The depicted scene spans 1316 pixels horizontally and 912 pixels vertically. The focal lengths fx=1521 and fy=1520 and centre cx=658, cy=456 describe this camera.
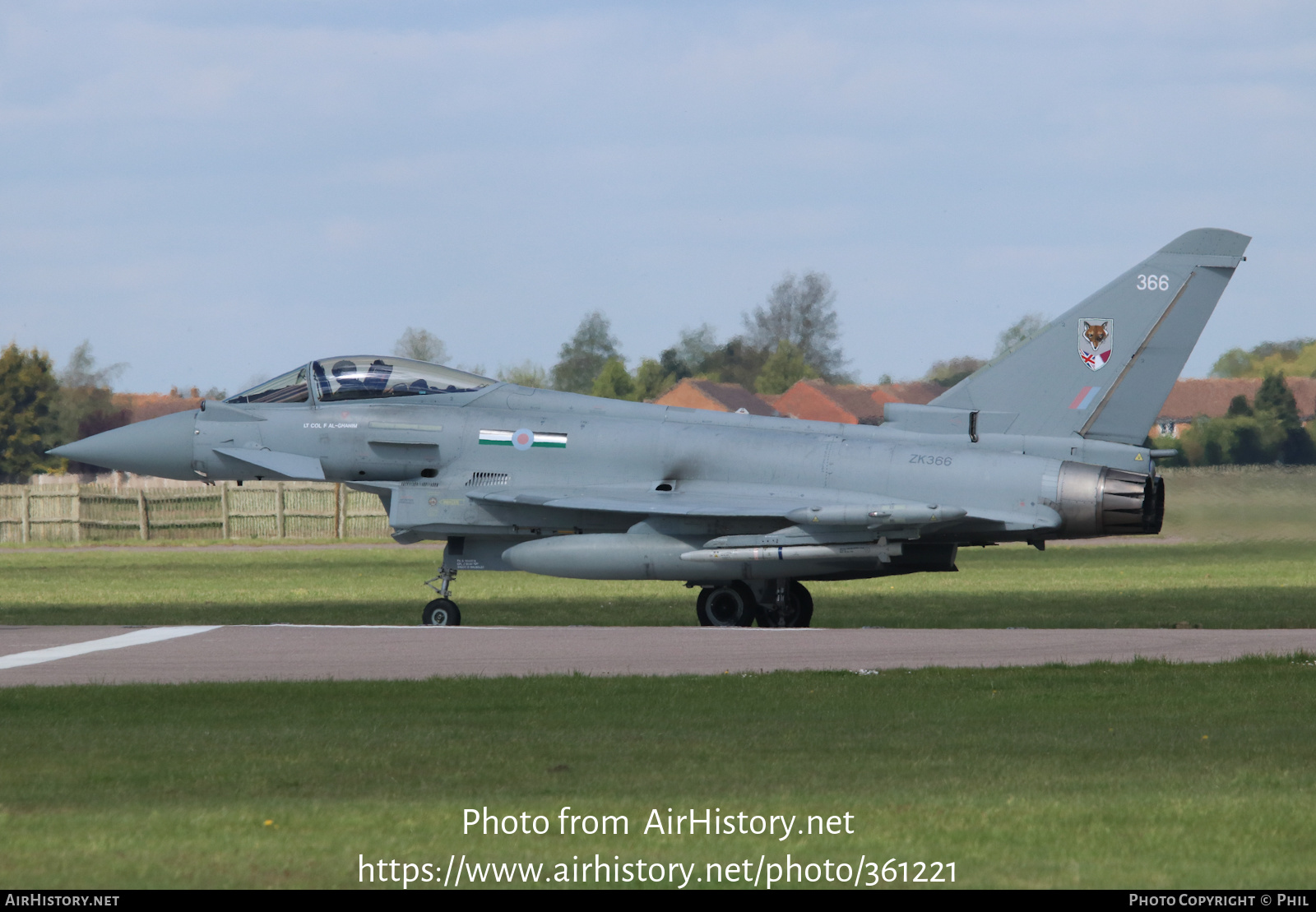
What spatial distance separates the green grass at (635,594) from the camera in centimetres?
2262

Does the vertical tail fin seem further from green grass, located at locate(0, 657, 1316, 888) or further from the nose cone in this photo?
the nose cone

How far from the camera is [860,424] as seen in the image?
1997 centimetres

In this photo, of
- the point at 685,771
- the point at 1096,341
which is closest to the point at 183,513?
the point at 1096,341

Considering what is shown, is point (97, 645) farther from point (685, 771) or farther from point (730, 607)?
point (685, 771)

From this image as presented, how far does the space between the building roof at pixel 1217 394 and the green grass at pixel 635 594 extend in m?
4.46

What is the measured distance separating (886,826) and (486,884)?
200cm

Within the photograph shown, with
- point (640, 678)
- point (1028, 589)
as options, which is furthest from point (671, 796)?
point (1028, 589)

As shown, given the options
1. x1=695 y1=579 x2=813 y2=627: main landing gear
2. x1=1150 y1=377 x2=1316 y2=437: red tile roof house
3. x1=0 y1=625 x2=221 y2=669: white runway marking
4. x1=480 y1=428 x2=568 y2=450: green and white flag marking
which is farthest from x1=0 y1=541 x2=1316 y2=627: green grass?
x1=0 y1=625 x2=221 y2=669: white runway marking

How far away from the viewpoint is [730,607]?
1936 centimetres

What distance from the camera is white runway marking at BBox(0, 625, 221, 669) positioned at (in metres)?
14.4

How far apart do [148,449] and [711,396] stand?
5224 cm

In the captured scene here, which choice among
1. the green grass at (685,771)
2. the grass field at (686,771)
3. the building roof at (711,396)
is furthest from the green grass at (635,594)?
the building roof at (711,396)

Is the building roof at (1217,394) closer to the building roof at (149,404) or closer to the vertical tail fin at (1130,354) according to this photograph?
the vertical tail fin at (1130,354)

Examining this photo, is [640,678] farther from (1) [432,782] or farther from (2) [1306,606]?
(2) [1306,606]
